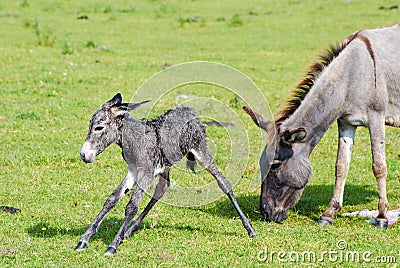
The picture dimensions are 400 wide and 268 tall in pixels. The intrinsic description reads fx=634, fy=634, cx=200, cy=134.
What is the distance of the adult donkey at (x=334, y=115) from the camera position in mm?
8102

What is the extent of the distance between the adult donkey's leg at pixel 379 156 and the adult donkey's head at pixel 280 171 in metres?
0.99

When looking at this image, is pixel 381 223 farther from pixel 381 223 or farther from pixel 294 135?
pixel 294 135

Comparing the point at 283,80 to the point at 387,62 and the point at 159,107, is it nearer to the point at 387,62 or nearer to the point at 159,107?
the point at 159,107

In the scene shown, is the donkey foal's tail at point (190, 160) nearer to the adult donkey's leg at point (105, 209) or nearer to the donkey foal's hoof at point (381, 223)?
the adult donkey's leg at point (105, 209)

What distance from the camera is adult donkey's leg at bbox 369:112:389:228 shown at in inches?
330

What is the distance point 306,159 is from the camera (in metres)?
8.20

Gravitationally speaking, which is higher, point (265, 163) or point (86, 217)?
point (265, 163)

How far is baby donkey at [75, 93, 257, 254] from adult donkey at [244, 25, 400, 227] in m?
0.80

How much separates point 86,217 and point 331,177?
4422mm

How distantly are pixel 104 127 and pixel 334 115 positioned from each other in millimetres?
3182

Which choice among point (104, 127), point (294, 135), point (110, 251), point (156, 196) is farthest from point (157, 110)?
point (110, 251)

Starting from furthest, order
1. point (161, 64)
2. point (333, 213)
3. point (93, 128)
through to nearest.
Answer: point (161, 64) → point (333, 213) → point (93, 128)

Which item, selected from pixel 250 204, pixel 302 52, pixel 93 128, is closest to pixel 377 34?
pixel 250 204

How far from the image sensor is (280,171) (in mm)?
8102
